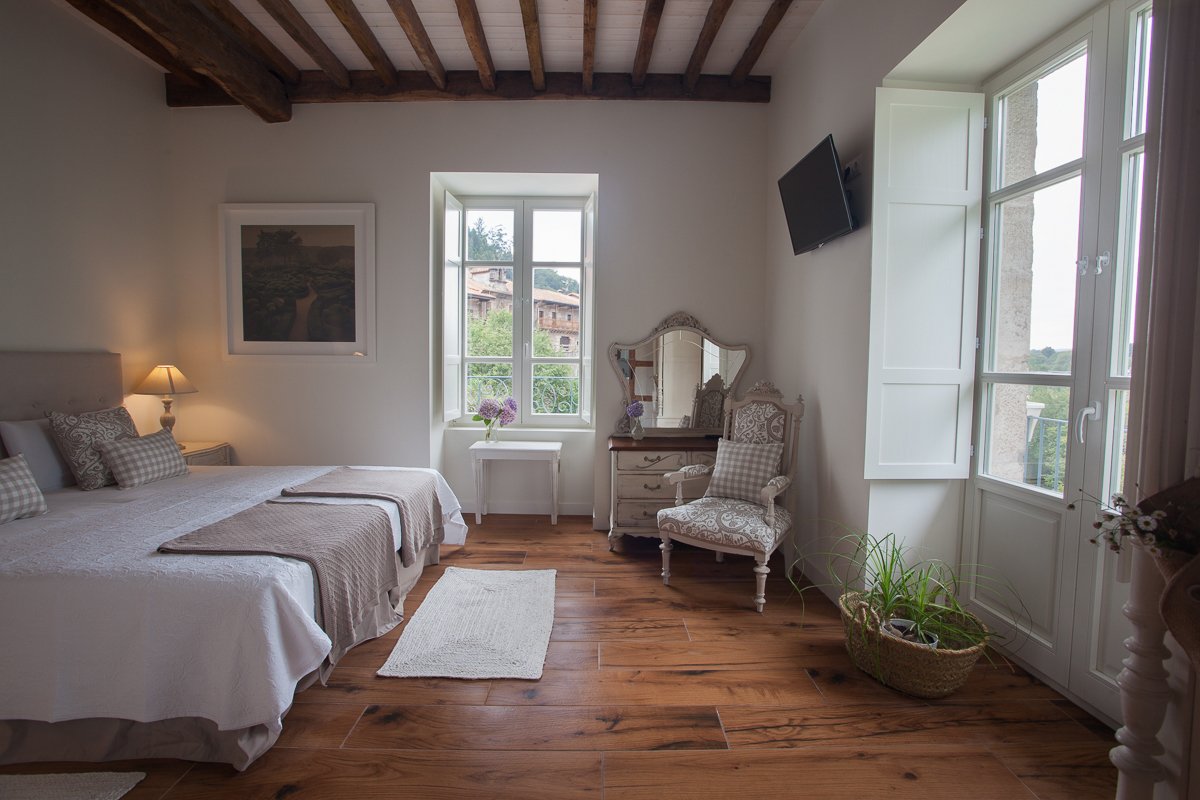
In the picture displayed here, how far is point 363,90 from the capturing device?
398 cm

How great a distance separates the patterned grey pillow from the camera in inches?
115

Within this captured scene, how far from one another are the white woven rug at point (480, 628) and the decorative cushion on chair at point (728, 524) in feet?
2.62

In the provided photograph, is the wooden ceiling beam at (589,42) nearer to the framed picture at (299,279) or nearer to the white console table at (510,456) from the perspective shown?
the framed picture at (299,279)

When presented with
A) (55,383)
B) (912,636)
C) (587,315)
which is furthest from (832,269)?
(55,383)

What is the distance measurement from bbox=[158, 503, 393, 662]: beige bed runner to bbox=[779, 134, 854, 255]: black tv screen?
264 centimetres

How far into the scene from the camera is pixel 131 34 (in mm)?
3486

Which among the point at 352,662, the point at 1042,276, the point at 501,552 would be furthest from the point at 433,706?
the point at 1042,276

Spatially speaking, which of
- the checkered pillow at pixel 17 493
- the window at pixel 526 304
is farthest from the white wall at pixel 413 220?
the checkered pillow at pixel 17 493

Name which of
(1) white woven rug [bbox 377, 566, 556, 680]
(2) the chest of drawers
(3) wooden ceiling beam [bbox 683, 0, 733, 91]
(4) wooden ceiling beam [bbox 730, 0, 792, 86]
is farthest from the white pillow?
(4) wooden ceiling beam [bbox 730, 0, 792, 86]

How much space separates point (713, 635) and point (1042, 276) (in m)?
2.08

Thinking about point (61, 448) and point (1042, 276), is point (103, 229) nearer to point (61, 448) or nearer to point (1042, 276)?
point (61, 448)

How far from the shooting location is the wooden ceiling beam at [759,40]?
3.13m

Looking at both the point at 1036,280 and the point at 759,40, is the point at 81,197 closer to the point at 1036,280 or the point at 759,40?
the point at 759,40

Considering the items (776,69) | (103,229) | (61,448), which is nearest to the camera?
(61,448)
